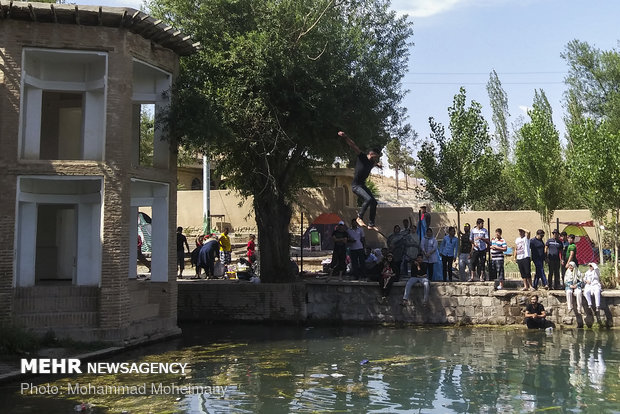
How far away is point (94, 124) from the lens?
16172 mm

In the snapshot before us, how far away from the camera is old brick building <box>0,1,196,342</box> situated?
48.9ft

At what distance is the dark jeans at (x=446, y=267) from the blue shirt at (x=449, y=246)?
0.17 m

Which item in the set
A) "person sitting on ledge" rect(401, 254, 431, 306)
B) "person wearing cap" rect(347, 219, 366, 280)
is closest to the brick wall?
"person wearing cap" rect(347, 219, 366, 280)

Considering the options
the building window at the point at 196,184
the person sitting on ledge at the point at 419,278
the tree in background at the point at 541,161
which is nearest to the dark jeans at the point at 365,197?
the person sitting on ledge at the point at 419,278

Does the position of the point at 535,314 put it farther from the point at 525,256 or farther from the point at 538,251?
the point at 538,251

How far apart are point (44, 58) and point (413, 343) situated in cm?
1156

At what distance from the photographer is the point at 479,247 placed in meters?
19.4

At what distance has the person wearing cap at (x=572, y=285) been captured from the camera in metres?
17.8

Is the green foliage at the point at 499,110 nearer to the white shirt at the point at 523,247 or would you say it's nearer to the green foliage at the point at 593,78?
Answer: the green foliage at the point at 593,78

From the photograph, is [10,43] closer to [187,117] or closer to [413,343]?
[187,117]

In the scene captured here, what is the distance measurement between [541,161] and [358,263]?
10024 millimetres

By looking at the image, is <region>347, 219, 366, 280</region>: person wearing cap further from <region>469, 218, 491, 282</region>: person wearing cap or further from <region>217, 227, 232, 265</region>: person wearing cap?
<region>217, 227, 232, 265</region>: person wearing cap

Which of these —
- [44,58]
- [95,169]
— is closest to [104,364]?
[95,169]

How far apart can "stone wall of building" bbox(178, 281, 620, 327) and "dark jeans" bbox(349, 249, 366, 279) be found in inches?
29.8
